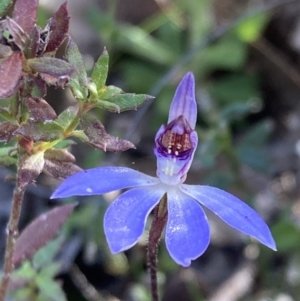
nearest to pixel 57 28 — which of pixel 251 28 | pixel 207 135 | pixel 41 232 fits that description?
pixel 41 232

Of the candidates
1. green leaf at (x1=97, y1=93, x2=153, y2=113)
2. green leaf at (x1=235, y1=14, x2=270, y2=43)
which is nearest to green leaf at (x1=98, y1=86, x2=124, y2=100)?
green leaf at (x1=97, y1=93, x2=153, y2=113)

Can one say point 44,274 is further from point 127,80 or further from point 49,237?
point 127,80

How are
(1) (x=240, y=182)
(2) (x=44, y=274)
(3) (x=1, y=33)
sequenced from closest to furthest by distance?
(3) (x=1, y=33), (2) (x=44, y=274), (1) (x=240, y=182)

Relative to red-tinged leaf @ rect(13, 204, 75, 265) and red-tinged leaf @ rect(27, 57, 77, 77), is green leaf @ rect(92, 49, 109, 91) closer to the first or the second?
red-tinged leaf @ rect(27, 57, 77, 77)

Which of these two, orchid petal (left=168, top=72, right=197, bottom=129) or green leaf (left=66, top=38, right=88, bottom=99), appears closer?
green leaf (left=66, top=38, right=88, bottom=99)

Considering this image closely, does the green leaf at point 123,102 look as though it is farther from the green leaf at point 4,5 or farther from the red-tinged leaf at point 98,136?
the green leaf at point 4,5

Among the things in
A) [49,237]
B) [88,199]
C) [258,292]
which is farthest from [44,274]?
[258,292]
